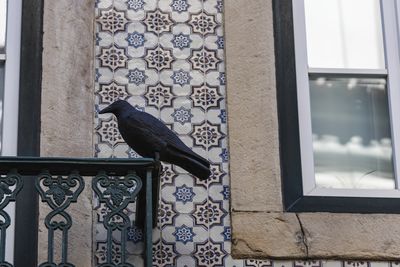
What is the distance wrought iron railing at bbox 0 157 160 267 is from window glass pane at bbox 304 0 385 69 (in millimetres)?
1289

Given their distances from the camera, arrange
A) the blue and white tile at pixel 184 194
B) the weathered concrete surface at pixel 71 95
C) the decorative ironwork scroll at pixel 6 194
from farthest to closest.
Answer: the blue and white tile at pixel 184 194 → the weathered concrete surface at pixel 71 95 → the decorative ironwork scroll at pixel 6 194

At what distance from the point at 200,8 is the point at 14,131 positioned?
3.34 feet

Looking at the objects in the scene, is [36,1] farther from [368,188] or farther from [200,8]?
[368,188]

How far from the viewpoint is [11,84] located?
6.08 metres

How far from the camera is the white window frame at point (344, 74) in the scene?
6059mm

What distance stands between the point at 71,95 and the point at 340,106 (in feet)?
3.94

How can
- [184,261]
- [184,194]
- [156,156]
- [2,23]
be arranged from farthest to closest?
[2,23] < [184,194] < [184,261] < [156,156]

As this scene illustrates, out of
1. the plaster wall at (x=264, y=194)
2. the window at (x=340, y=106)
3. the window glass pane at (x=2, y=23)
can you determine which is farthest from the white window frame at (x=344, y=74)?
the window glass pane at (x=2, y=23)

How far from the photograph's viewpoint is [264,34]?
6.25 metres

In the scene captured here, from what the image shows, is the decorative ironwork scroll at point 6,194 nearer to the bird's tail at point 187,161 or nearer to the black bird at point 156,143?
the black bird at point 156,143

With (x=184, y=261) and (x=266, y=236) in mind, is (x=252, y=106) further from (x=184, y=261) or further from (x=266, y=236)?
(x=184, y=261)

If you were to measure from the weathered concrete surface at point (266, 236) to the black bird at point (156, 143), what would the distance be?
443 mm

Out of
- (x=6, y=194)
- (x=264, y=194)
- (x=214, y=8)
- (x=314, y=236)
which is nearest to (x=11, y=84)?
(x=6, y=194)

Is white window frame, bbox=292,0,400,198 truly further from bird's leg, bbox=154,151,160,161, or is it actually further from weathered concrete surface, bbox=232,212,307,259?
bird's leg, bbox=154,151,160,161
